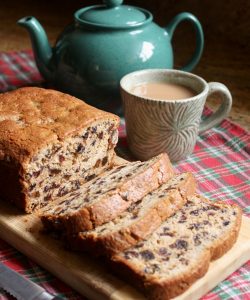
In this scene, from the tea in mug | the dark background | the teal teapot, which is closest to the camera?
the tea in mug

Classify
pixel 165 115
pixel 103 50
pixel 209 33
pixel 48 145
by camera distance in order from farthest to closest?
pixel 209 33
pixel 103 50
pixel 165 115
pixel 48 145

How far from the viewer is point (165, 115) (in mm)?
2393

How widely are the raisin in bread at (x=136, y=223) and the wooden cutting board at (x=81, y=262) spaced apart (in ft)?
0.20

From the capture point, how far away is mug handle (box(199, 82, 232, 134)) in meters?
2.59

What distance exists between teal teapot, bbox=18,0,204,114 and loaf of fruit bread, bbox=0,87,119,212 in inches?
14.8

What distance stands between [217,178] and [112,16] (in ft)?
3.02

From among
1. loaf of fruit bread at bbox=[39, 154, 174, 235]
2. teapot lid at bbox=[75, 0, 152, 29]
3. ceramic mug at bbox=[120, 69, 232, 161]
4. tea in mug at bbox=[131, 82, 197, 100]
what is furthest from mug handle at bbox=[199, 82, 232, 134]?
loaf of fruit bread at bbox=[39, 154, 174, 235]

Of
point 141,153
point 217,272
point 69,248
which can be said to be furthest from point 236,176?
point 69,248

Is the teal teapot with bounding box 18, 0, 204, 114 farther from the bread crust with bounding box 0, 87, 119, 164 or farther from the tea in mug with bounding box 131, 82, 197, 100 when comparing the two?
the bread crust with bounding box 0, 87, 119, 164

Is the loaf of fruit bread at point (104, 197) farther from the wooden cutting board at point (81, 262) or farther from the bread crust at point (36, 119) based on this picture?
the bread crust at point (36, 119)

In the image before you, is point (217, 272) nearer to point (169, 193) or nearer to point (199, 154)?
point (169, 193)

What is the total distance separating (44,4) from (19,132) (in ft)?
8.72

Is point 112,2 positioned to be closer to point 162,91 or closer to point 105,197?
point 162,91

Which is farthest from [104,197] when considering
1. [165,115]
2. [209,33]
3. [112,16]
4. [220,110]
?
[209,33]
